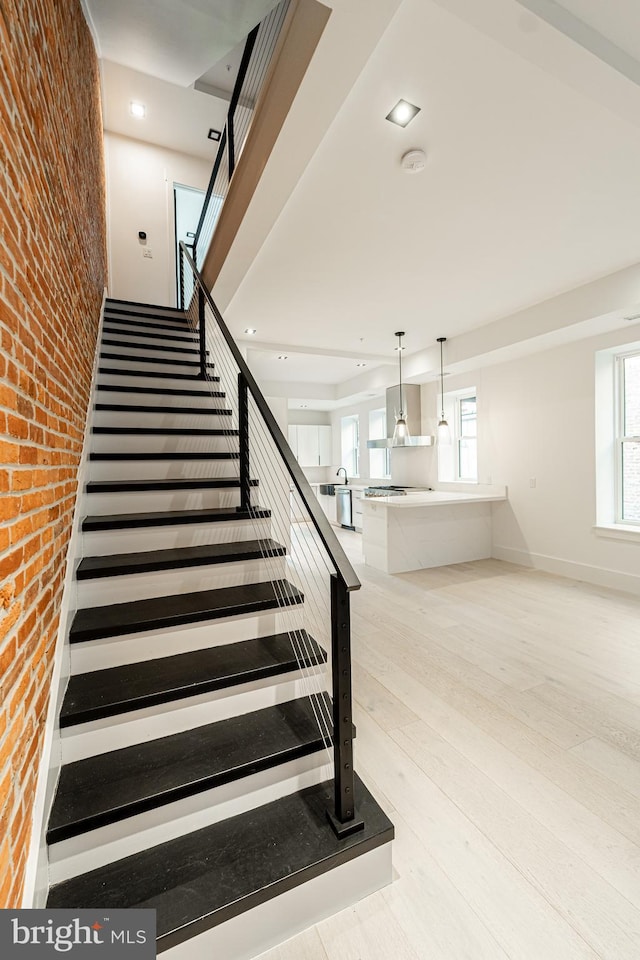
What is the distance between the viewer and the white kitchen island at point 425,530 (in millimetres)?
4910

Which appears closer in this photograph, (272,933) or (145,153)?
(272,933)

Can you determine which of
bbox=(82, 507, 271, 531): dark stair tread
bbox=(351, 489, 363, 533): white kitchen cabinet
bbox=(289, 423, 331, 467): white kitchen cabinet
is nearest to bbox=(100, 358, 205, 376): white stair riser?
bbox=(82, 507, 271, 531): dark stair tread

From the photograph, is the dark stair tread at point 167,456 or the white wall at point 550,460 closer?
the dark stair tread at point 167,456

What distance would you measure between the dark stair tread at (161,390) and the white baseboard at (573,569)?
14.0 feet

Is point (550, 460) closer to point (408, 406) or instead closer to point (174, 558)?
point (408, 406)

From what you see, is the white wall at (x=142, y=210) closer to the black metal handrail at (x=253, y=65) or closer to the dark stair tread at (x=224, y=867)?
the black metal handrail at (x=253, y=65)

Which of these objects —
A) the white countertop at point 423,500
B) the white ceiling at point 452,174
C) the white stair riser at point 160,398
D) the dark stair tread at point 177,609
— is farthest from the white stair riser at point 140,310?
the dark stair tread at point 177,609

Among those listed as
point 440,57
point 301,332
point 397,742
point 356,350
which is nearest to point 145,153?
point 301,332

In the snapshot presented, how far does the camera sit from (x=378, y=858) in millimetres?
1326

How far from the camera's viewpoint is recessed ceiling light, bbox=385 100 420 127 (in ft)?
6.29

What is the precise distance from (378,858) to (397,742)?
67 centimetres

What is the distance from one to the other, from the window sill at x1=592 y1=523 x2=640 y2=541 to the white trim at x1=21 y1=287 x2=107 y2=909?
477 cm

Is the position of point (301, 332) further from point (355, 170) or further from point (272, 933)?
point (272, 933)

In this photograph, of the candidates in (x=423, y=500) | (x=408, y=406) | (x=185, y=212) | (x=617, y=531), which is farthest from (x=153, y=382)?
(x=185, y=212)
